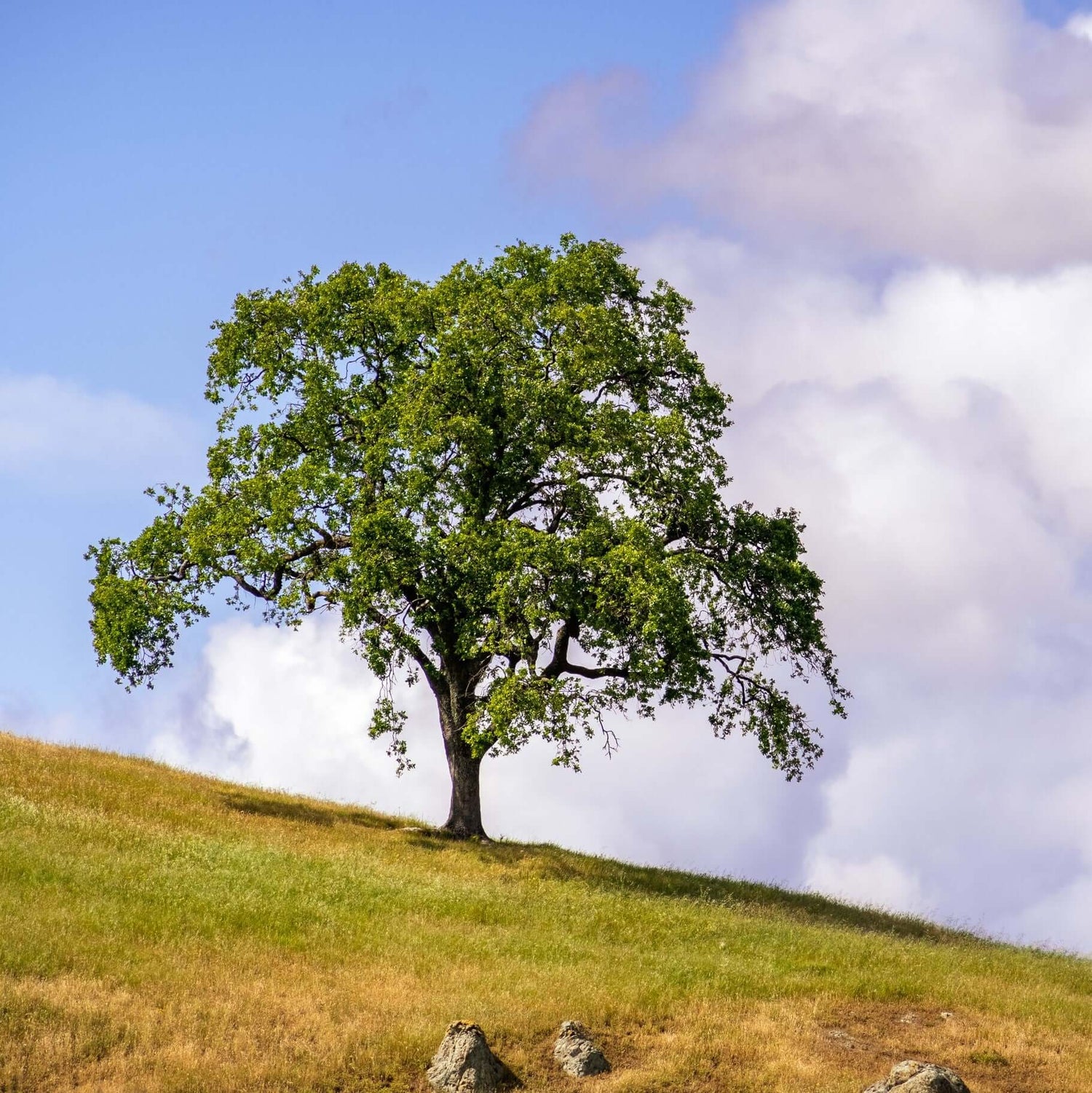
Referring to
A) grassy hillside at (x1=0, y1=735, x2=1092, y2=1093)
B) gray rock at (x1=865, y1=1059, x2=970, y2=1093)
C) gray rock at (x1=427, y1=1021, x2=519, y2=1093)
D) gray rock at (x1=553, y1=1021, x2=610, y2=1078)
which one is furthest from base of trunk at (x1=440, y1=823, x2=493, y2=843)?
gray rock at (x1=865, y1=1059, x2=970, y2=1093)

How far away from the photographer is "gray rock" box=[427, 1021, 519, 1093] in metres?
19.2

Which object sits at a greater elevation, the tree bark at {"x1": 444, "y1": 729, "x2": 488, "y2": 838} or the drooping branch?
the drooping branch

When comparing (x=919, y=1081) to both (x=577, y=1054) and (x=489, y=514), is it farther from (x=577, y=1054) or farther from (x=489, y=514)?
(x=489, y=514)

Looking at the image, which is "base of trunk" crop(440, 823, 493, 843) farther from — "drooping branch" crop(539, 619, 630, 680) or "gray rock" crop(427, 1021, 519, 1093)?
"gray rock" crop(427, 1021, 519, 1093)

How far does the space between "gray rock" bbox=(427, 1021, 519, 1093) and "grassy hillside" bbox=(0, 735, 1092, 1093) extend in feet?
1.39

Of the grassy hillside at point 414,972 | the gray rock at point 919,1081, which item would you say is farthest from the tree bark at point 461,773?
the gray rock at point 919,1081

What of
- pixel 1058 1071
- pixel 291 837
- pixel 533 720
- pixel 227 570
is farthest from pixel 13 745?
pixel 1058 1071

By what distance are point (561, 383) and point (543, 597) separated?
731 centimetres

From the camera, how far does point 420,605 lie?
37.1m

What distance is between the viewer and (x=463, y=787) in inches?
1512

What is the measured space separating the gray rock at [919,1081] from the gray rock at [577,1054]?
436 centimetres

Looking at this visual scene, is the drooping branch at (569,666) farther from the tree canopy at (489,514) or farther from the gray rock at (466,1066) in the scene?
the gray rock at (466,1066)

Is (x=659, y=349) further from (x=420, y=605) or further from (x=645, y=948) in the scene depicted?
(x=645, y=948)

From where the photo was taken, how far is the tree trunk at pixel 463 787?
38250 mm
